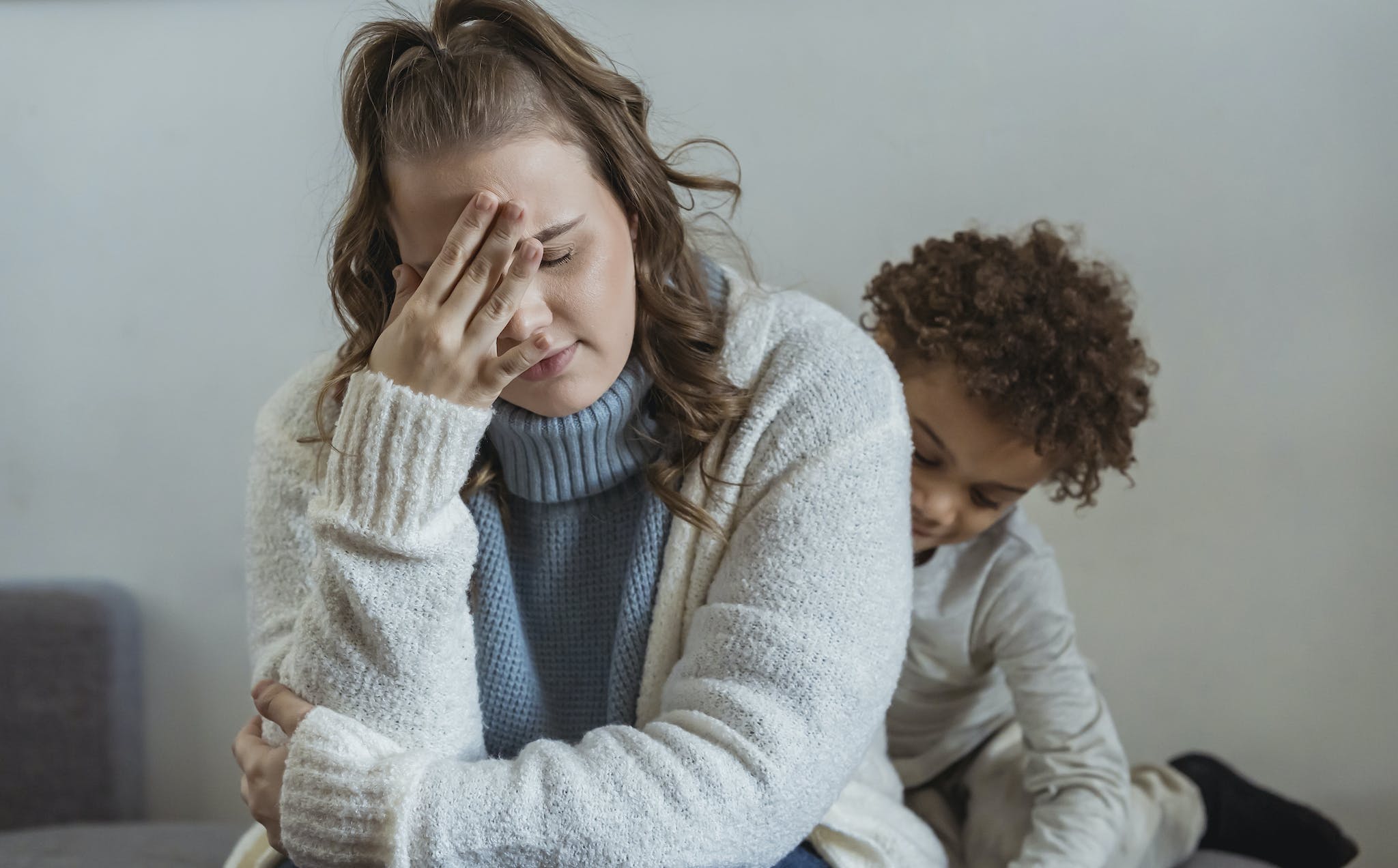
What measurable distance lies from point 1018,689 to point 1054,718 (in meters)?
0.05

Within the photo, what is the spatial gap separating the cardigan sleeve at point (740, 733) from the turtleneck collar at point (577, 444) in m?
0.11

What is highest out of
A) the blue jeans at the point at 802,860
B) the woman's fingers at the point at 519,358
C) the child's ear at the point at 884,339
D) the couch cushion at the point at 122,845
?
the woman's fingers at the point at 519,358

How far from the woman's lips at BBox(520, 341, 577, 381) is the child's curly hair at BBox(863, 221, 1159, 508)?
42cm

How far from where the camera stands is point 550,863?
2.73ft

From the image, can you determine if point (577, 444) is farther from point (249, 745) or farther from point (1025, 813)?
point (1025, 813)

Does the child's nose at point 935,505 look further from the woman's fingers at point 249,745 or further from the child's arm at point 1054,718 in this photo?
the woman's fingers at point 249,745

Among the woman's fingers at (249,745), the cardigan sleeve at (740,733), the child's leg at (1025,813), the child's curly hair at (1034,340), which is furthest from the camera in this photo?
the child's leg at (1025,813)

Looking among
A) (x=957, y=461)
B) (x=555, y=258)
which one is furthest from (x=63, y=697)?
(x=957, y=461)

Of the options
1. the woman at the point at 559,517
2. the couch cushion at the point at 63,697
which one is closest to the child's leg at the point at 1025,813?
the woman at the point at 559,517

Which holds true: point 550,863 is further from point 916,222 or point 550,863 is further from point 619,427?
point 916,222

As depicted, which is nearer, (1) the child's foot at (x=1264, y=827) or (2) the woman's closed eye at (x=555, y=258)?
(2) the woman's closed eye at (x=555, y=258)

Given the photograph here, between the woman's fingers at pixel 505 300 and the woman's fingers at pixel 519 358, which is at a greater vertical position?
the woman's fingers at pixel 505 300

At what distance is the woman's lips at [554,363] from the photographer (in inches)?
35.2

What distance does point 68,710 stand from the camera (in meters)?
1.51
